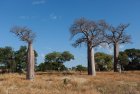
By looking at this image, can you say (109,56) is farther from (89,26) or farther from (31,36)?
(31,36)

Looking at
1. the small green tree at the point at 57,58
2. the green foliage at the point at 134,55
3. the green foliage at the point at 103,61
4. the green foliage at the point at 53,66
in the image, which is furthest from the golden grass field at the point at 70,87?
the green foliage at the point at 103,61

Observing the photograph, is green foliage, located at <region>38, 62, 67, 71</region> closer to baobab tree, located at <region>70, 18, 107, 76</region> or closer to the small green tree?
the small green tree

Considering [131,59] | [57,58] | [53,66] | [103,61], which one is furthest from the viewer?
[103,61]

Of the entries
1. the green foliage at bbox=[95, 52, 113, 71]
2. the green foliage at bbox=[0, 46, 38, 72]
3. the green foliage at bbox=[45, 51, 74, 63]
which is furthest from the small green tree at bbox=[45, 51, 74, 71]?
the green foliage at bbox=[0, 46, 38, 72]

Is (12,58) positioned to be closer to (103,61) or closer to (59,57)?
(59,57)

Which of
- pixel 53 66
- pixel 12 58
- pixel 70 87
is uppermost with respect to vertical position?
pixel 12 58

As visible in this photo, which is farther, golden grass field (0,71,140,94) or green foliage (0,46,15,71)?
green foliage (0,46,15,71)

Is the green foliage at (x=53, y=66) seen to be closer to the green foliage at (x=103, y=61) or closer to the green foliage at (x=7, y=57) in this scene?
the green foliage at (x=103, y=61)

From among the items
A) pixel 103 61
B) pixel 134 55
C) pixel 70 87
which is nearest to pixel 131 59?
pixel 134 55

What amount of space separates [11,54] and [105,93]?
50.3 metres

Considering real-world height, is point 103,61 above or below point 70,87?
above

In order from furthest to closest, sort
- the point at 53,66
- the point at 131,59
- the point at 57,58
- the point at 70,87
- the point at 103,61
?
the point at 103,61
the point at 57,58
the point at 53,66
the point at 131,59
the point at 70,87

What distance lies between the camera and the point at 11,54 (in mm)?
64562

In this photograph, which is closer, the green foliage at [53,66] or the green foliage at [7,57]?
the green foliage at [7,57]
